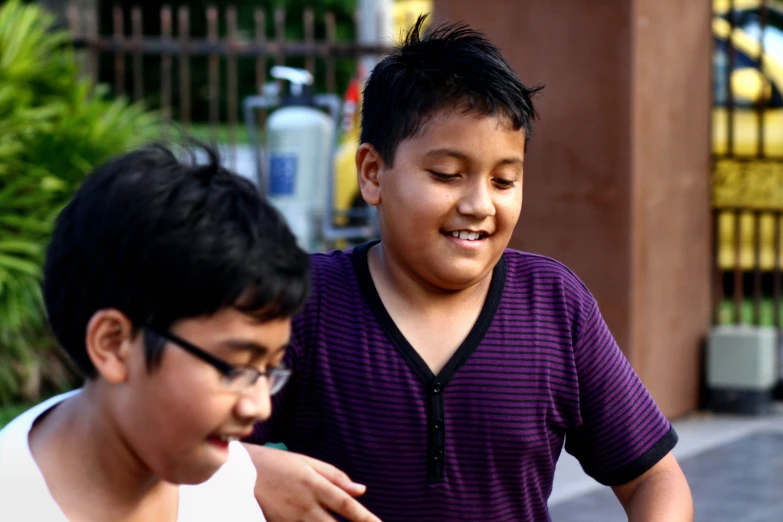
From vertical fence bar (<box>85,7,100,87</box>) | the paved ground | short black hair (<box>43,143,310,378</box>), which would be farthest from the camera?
vertical fence bar (<box>85,7,100,87</box>)

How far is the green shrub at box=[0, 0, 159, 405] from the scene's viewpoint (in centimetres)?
687

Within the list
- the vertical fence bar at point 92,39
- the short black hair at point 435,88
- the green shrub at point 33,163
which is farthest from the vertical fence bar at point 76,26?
the short black hair at point 435,88

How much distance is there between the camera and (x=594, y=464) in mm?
2357

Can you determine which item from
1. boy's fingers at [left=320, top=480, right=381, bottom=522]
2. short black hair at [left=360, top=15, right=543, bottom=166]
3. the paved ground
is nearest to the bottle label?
the paved ground

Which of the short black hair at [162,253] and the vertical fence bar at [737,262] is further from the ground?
the short black hair at [162,253]

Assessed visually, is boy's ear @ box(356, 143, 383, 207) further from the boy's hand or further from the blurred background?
the blurred background

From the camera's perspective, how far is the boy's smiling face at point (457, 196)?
2.22 m

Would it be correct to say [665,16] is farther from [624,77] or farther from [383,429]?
[383,429]

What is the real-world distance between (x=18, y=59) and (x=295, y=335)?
587 centimetres

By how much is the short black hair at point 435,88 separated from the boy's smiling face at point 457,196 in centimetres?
2

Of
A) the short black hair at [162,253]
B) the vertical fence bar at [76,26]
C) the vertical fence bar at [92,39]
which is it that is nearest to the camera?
the short black hair at [162,253]

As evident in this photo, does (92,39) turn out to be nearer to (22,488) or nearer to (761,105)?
(761,105)

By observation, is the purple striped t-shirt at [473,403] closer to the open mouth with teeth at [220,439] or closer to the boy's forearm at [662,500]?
the boy's forearm at [662,500]

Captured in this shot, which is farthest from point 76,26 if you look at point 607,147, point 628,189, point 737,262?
point 737,262
